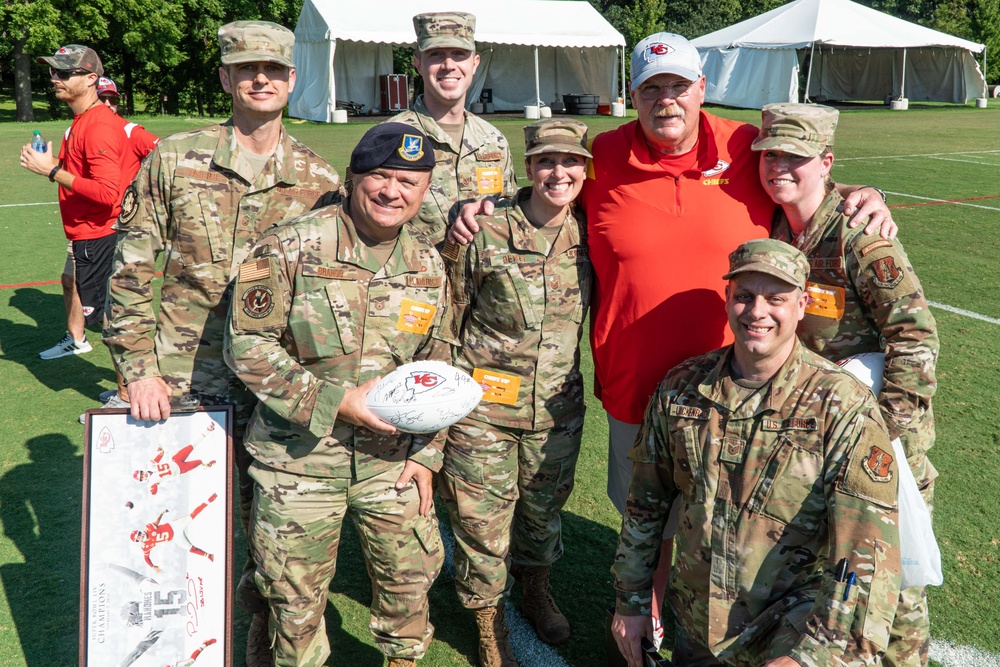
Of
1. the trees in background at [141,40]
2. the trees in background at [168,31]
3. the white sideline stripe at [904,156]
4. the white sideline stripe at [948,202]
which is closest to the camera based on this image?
the white sideline stripe at [948,202]

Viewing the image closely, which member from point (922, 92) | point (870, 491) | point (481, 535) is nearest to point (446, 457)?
point (481, 535)

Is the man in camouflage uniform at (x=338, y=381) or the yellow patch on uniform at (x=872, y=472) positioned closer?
the yellow patch on uniform at (x=872, y=472)

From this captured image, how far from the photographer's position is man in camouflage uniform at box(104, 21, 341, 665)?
141 inches

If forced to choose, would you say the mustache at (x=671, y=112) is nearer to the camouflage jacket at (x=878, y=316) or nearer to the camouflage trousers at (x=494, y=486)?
the camouflage jacket at (x=878, y=316)

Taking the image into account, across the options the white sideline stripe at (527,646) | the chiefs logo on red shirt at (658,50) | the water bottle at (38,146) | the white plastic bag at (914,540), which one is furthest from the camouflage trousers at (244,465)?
the water bottle at (38,146)

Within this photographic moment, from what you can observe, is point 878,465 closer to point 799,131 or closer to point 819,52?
point 799,131

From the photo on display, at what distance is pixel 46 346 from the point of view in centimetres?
800

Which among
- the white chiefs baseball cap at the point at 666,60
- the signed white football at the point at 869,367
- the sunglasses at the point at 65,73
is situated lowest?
the signed white football at the point at 869,367

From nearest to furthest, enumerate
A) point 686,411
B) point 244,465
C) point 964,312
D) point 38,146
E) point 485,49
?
1. point 686,411
2. point 244,465
3. point 38,146
4. point 964,312
5. point 485,49

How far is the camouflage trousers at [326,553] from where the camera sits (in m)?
3.18

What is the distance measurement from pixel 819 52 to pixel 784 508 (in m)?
44.8

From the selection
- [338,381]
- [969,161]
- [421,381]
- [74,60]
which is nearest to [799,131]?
[421,381]

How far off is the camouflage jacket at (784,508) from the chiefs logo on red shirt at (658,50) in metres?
1.31

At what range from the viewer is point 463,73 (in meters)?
4.48
